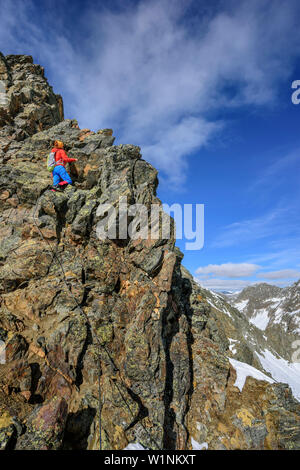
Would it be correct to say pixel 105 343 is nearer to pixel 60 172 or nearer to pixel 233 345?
pixel 60 172

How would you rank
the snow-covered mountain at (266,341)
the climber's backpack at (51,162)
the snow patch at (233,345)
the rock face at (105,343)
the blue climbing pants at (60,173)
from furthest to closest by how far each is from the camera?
1. the snow-covered mountain at (266,341)
2. the snow patch at (233,345)
3. the climber's backpack at (51,162)
4. the blue climbing pants at (60,173)
5. the rock face at (105,343)

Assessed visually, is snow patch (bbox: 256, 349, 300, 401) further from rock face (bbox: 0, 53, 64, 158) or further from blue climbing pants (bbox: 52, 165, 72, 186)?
rock face (bbox: 0, 53, 64, 158)

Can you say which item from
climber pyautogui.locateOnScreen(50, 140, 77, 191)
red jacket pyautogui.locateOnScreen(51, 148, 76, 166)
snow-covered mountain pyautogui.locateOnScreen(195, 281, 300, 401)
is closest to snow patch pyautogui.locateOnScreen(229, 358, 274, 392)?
climber pyautogui.locateOnScreen(50, 140, 77, 191)

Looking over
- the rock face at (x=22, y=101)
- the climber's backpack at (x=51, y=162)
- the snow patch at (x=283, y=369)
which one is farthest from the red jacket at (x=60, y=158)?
the snow patch at (x=283, y=369)

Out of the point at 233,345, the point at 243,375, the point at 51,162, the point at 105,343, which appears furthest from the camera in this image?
the point at 233,345

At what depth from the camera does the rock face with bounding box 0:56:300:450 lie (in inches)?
365

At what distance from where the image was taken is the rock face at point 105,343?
30.4ft

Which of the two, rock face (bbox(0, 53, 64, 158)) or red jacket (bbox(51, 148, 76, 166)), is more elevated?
rock face (bbox(0, 53, 64, 158))

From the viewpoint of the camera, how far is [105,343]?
11961mm

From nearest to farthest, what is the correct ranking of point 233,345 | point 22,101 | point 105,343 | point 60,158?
1. point 105,343
2. point 60,158
3. point 22,101
4. point 233,345

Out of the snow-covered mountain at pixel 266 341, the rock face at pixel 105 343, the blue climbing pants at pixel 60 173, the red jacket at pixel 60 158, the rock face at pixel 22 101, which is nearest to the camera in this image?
the rock face at pixel 105 343

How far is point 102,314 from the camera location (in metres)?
12.7

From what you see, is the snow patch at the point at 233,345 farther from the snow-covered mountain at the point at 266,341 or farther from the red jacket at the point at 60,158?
the red jacket at the point at 60,158

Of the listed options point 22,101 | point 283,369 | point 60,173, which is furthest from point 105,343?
point 283,369
